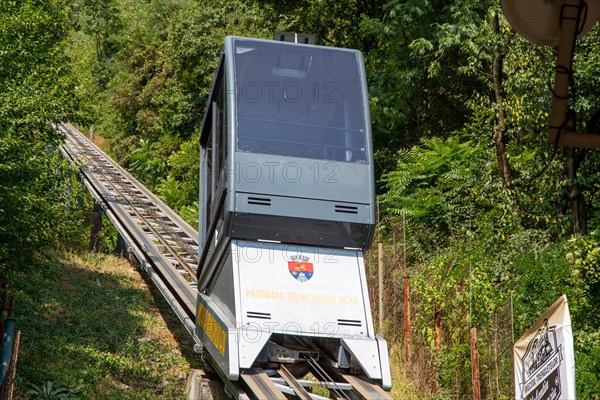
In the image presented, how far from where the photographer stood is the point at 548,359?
6.80 metres

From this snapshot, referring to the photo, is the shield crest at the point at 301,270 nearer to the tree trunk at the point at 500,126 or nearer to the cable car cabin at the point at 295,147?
the cable car cabin at the point at 295,147

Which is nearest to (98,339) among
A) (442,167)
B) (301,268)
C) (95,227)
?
(301,268)

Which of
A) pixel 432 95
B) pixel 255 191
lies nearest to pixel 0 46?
pixel 255 191

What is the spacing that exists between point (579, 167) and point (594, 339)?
367cm

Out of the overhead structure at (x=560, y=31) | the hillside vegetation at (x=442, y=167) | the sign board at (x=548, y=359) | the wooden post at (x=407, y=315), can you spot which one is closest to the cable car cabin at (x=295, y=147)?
the hillside vegetation at (x=442, y=167)

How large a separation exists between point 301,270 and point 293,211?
0.66 metres

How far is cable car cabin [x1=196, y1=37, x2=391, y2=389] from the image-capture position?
9.38 meters

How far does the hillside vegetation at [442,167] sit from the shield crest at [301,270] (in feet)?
7.45

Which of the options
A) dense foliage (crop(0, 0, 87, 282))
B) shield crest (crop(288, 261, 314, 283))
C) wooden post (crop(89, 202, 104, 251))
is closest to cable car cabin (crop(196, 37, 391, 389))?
shield crest (crop(288, 261, 314, 283))

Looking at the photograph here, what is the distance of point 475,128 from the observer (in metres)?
20.5

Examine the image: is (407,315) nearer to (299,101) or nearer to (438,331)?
(438,331)

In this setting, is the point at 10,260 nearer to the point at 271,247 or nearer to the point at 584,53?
the point at 271,247

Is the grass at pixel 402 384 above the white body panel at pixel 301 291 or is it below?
below

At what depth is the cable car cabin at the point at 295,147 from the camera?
32.1 ft
